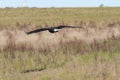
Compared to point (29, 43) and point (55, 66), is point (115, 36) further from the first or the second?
point (55, 66)

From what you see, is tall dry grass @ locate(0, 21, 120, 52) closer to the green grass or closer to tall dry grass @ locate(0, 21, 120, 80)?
tall dry grass @ locate(0, 21, 120, 80)

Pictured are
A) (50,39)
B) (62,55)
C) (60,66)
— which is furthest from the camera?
(50,39)

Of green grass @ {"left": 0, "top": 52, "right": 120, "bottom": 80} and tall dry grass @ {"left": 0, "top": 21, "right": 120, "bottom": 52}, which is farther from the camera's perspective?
tall dry grass @ {"left": 0, "top": 21, "right": 120, "bottom": 52}

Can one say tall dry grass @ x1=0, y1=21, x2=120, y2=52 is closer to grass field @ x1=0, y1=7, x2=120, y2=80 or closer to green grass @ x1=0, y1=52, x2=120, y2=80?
grass field @ x1=0, y1=7, x2=120, y2=80

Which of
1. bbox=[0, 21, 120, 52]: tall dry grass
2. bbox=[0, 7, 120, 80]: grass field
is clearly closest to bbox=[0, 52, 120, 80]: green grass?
bbox=[0, 7, 120, 80]: grass field

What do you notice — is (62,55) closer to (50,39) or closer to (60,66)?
(60,66)

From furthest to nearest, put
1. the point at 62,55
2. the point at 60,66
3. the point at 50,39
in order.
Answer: the point at 50,39 → the point at 62,55 → the point at 60,66

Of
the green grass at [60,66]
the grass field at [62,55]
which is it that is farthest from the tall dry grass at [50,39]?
the green grass at [60,66]

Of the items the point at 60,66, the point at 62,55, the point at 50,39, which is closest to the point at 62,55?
the point at 62,55

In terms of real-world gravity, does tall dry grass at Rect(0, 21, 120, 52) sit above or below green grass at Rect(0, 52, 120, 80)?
below

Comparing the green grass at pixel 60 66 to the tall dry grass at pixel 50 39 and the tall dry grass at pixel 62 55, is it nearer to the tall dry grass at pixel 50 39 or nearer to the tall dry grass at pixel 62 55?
the tall dry grass at pixel 62 55

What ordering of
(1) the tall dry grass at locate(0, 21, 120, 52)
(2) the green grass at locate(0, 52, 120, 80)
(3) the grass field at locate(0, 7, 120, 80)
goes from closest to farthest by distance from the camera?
(2) the green grass at locate(0, 52, 120, 80) → (3) the grass field at locate(0, 7, 120, 80) → (1) the tall dry grass at locate(0, 21, 120, 52)

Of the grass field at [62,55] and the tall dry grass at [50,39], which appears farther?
the tall dry grass at [50,39]

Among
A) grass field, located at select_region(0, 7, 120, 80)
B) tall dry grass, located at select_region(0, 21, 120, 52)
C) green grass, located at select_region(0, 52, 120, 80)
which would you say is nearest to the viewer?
green grass, located at select_region(0, 52, 120, 80)
